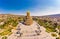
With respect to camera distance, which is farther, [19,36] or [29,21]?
[29,21]

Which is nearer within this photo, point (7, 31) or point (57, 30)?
point (7, 31)

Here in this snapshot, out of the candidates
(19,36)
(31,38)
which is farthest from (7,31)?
(31,38)

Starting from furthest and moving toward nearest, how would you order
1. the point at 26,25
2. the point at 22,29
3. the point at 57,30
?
the point at 57,30
the point at 26,25
the point at 22,29

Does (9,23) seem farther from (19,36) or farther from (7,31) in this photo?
(19,36)

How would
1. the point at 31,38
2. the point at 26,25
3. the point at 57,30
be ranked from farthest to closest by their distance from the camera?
the point at 57,30
the point at 26,25
the point at 31,38

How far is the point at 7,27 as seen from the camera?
34531mm

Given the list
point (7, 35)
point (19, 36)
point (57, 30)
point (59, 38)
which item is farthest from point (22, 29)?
point (57, 30)

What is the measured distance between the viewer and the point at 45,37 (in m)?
27.3

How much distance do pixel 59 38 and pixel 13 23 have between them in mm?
11709

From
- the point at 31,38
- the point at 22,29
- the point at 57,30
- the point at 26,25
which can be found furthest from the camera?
the point at 57,30

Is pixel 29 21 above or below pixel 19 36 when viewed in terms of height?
above

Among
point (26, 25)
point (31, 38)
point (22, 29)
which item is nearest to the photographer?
point (31, 38)

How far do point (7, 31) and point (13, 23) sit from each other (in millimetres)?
4396

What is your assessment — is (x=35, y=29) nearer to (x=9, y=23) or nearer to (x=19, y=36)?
(x=19, y=36)
